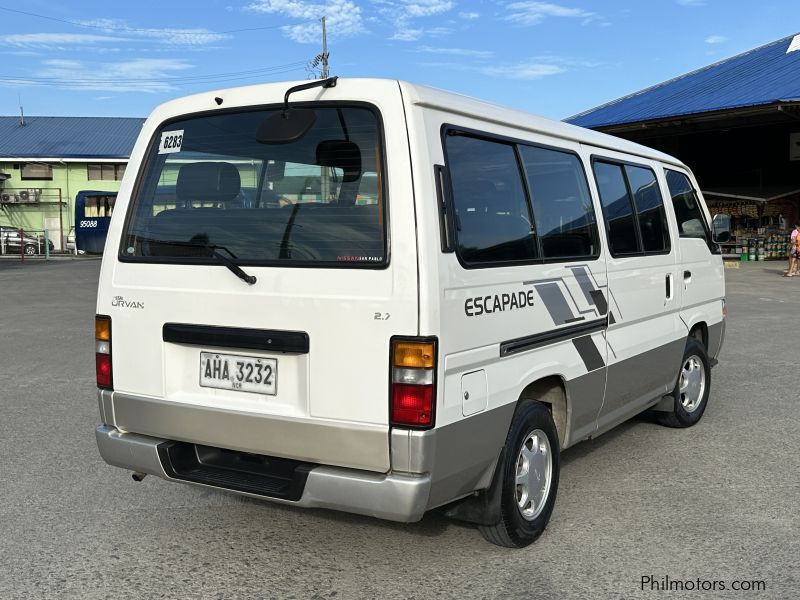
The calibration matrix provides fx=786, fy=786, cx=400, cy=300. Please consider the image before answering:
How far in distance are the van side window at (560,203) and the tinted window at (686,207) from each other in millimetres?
1608

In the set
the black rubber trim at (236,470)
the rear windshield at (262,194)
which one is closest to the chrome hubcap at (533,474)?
the black rubber trim at (236,470)

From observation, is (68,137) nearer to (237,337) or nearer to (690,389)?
(690,389)

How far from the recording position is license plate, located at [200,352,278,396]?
333 cm

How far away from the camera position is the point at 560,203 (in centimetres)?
410

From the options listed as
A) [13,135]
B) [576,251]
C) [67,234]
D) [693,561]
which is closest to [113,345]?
[576,251]

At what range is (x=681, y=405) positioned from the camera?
19.1 ft

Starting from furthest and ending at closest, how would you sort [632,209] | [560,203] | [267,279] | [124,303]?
[632,209] < [560,203] < [124,303] < [267,279]

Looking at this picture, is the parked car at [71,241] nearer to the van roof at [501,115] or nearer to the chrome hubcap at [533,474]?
the van roof at [501,115]

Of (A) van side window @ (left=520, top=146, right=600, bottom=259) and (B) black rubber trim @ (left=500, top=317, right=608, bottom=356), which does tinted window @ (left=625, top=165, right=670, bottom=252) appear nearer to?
(A) van side window @ (left=520, top=146, right=600, bottom=259)

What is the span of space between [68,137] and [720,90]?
136ft

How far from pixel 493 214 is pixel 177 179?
1501 millimetres

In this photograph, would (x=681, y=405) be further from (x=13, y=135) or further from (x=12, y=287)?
(x=13, y=135)

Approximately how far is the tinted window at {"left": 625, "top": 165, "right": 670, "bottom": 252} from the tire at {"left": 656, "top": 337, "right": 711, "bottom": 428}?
1.00 metres

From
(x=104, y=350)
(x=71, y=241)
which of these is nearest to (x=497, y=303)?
(x=104, y=350)
